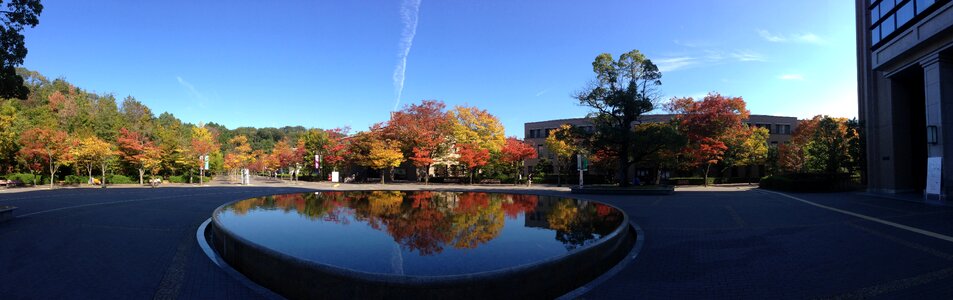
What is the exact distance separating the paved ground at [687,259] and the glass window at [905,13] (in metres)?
8.42

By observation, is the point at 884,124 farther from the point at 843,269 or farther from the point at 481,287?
the point at 481,287

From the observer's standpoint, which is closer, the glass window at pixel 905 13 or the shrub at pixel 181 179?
the glass window at pixel 905 13

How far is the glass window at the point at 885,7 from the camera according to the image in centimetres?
1731

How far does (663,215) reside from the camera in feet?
41.9

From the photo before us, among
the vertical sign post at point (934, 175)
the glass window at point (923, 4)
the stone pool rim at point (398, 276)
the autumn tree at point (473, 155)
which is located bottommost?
the stone pool rim at point (398, 276)

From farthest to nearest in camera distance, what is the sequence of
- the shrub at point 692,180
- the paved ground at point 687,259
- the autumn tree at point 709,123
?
the shrub at point 692,180 < the autumn tree at point 709,123 < the paved ground at point 687,259

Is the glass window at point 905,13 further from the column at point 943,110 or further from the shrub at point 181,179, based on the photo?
the shrub at point 181,179

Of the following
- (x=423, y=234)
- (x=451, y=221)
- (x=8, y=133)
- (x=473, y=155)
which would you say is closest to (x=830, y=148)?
(x=473, y=155)

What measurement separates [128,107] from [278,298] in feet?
207

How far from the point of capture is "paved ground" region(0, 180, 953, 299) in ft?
17.6

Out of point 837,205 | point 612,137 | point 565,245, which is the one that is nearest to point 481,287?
point 565,245

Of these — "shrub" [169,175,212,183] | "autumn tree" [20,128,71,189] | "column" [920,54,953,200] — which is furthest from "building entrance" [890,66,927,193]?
"shrub" [169,175,212,183]

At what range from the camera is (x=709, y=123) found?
33.7 m

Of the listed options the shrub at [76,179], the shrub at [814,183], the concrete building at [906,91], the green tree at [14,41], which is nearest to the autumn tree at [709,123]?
the shrub at [814,183]
